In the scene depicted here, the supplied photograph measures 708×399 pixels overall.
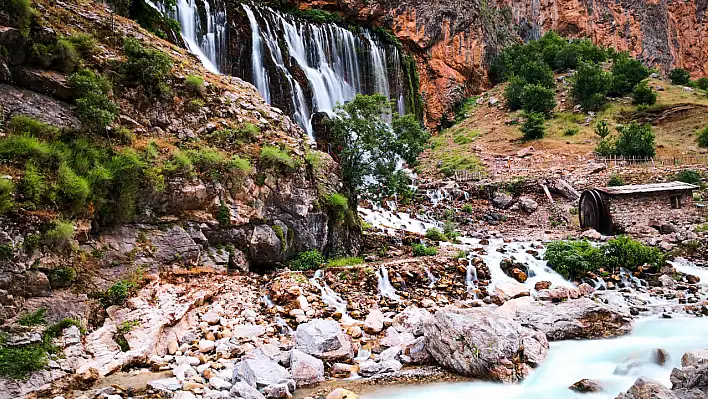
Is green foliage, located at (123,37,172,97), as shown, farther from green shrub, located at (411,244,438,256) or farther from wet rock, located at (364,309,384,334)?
green shrub, located at (411,244,438,256)

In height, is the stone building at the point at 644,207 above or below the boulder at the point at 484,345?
above

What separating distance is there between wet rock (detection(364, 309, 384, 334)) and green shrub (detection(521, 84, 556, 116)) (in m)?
34.6

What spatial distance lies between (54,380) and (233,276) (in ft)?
16.6

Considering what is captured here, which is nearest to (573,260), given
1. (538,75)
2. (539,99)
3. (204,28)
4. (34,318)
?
(34,318)

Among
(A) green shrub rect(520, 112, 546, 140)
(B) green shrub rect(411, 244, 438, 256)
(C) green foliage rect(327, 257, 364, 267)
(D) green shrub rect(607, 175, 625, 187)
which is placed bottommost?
(B) green shrub rect(411, 244, 438, 256)

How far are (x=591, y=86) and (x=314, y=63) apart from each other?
89.5 ft

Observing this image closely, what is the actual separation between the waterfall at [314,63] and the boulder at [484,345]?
15872mm

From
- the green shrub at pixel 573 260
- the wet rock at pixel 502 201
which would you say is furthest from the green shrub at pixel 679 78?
the green shrub at pixel 573 260

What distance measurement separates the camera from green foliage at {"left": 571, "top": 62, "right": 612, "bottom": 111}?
40.1 m

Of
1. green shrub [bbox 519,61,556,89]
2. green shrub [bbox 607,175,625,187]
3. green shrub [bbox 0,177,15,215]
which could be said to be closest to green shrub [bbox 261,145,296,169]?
green shrub [bbox 0,177,15,215]

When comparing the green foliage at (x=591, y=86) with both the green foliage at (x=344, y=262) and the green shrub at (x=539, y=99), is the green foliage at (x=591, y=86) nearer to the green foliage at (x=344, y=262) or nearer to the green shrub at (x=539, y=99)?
the green shrub at (x=539, y=99)

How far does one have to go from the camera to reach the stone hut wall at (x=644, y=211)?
2125 cm

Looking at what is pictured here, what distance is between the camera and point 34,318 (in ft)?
24.9

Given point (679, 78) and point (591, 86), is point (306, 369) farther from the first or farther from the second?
point (679, 78)
